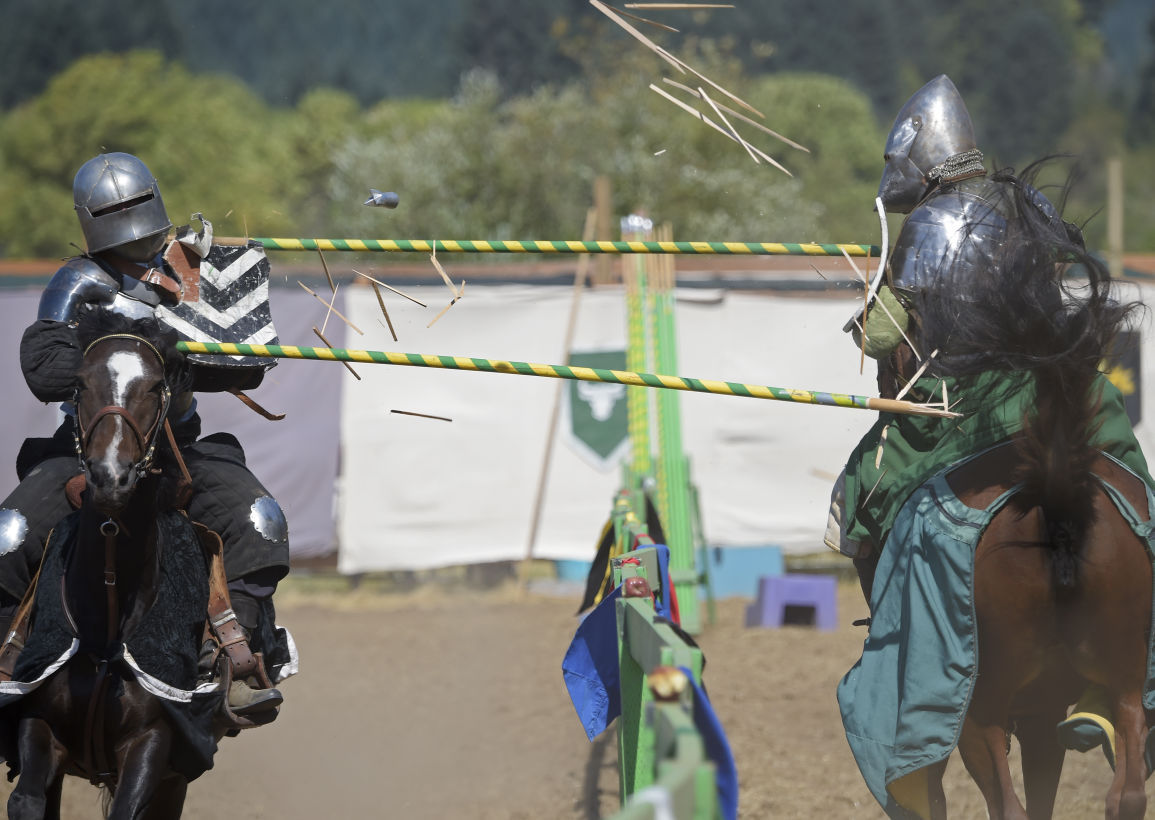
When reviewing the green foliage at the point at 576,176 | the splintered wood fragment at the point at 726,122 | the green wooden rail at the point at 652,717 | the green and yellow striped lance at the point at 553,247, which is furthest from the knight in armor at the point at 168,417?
the green foliage at the point at 576,176

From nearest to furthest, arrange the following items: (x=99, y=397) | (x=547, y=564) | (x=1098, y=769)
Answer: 1. (x=99, y=397)
2. (x=1098, y=769)
3. (x=547, y=564)

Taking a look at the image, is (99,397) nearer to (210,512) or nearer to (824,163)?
(210,512)

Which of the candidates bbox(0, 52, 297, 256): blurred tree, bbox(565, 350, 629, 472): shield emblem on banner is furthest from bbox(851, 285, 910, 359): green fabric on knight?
bbox(0, 52, 297, 256): blurred tree

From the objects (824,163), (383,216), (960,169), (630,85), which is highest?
(824,163)

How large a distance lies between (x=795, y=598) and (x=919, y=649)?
6645mm

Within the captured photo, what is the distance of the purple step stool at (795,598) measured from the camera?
1025cm

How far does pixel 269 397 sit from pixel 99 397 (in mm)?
7909

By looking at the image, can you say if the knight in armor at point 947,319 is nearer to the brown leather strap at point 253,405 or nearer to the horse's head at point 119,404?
the brown leather strap at point 253,405

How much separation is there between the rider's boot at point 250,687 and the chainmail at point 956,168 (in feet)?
8.66

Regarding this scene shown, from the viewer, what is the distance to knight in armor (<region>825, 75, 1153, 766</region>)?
3713mm

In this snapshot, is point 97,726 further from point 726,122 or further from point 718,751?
point 726,122

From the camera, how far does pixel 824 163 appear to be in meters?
39.6

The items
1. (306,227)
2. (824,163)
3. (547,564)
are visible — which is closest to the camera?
(547,564)

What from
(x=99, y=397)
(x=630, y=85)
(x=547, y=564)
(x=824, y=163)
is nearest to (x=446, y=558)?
(x=547, y=564)
